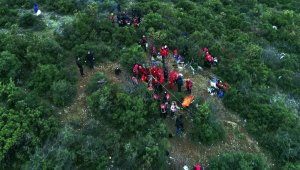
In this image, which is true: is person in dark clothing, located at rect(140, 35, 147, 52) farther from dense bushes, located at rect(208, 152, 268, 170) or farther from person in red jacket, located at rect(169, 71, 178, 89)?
dense bushes, located at rect(208, 152, 268, 170)

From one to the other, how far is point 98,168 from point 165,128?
4038mm

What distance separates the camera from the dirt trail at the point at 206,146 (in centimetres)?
1780

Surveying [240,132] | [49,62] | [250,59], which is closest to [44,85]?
[49,62]

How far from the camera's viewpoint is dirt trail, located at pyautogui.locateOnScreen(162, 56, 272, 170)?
58.4 feet

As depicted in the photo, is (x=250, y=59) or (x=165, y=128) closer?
(x=165, y=128)

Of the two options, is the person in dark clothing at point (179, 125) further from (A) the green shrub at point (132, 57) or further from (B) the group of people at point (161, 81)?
(A) the green shrub at point (132, 57)

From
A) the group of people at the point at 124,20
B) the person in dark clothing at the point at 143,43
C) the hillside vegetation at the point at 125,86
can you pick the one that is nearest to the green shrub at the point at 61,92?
the hillside vegetation at the point at 125,86

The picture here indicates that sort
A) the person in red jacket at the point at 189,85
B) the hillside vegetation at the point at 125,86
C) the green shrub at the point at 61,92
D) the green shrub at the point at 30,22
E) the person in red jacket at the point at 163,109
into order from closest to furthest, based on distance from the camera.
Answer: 1. the hillside vegetation at the point at 125,86
2. the person in red jacket at the point at 163,109
3. the green shrub at the point at 61,92
4. the person in red jacket at the point at 189,85
5. the green shrub at the point at 30,22

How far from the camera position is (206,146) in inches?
729

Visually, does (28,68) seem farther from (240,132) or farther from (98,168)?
(240,132)

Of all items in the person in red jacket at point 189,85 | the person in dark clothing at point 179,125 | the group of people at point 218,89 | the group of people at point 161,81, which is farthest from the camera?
the group of people at point 218,89

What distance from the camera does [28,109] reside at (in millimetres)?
17766

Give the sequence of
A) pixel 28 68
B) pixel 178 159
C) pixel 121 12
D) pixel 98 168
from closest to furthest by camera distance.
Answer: pixel 98 168 < pixel 178 159 < pixel 28 68 < pixel 121 12

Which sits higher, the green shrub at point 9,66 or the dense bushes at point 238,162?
the green shrub at point 9,66
